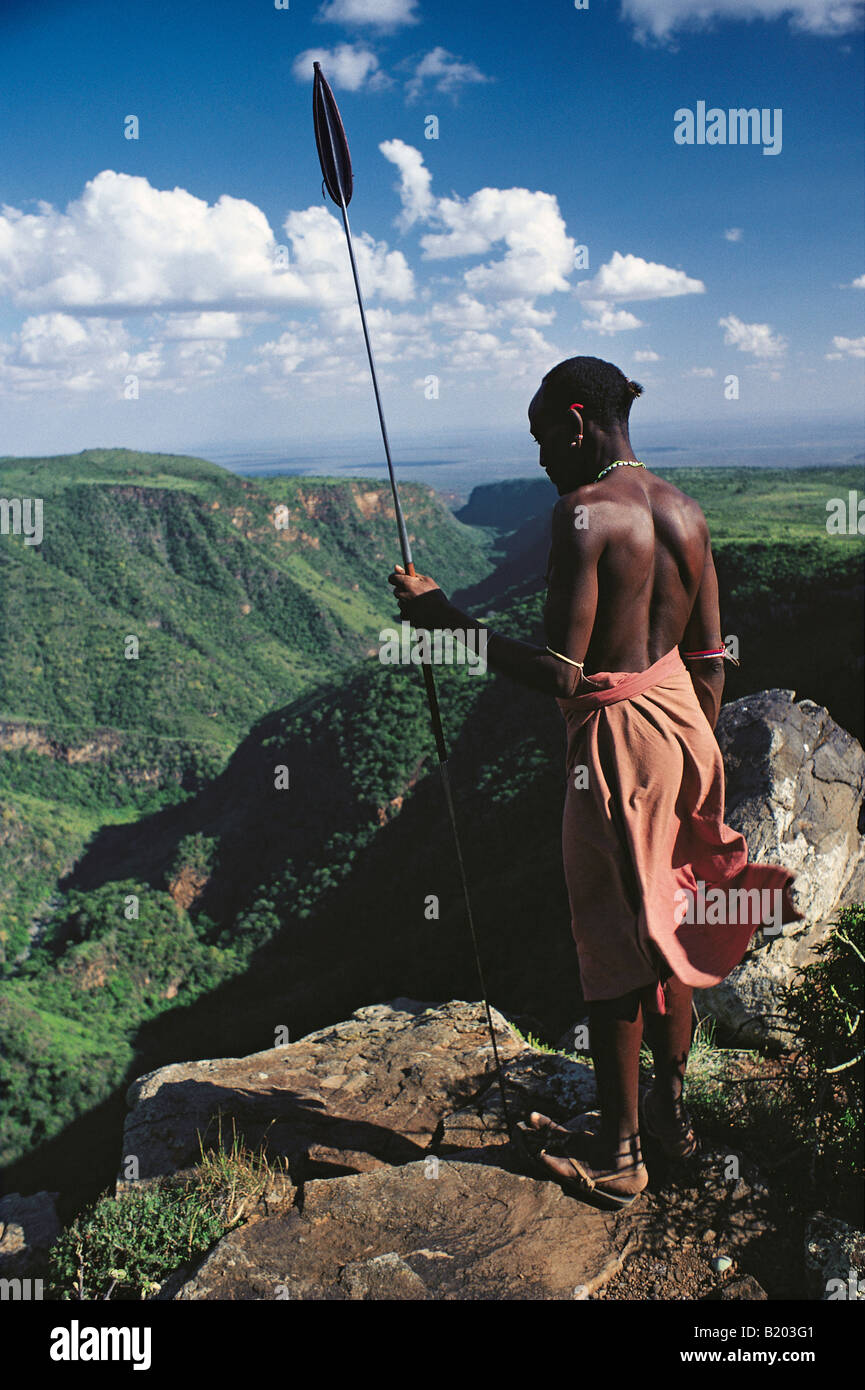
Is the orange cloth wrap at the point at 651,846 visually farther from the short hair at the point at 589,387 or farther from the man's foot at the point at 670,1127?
the short hair at the point at 589,387

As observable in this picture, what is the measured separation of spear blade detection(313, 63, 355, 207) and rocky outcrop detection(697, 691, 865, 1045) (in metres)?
3.89

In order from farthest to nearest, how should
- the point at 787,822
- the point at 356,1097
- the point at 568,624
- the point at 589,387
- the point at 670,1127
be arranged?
the point at 787,822
the point at 356,1097
the point at 670,1127
the point at 589,387
the point at 568,624

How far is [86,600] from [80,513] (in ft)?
46.3

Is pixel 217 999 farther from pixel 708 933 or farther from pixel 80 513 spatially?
pixel 80 513

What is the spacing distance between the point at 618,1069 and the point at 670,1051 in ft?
0.88

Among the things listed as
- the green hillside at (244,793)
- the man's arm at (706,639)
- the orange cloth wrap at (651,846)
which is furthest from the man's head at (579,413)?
the green hillside at (244,793)

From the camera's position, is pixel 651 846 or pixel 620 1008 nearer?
pixel 651 846

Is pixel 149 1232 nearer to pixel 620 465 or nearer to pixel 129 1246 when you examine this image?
pixel 129 1246

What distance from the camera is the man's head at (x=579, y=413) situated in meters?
2.75

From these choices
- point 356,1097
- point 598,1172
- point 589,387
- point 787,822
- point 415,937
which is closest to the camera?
point 589,387

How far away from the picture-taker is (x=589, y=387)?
2752 millimetres

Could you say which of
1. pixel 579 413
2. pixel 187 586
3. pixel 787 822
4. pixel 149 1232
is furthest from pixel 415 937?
pixel 187 586

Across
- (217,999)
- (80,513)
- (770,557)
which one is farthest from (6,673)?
(770,557)

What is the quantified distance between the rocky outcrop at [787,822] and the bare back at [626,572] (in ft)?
7.95
